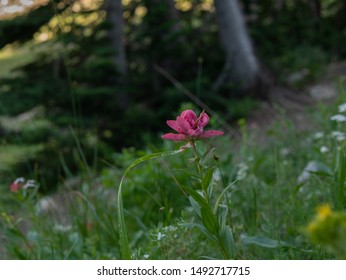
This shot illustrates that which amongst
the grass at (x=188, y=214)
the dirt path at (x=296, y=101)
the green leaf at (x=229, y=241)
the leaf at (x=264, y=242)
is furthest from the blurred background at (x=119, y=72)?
the green leaf at (x=229, y=241)

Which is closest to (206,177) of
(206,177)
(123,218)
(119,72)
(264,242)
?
(206,177)

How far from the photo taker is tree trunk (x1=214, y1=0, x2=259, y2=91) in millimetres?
6836

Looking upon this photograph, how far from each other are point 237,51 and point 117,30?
1651 millimetres

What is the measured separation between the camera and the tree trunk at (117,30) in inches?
253

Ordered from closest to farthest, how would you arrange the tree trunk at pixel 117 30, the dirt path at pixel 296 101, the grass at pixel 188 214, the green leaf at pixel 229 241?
the green leaf at pixel 229 241 < the grass at pixel 188 214 < the dirt path at pixel 296 101 < the tree trunk at pixel 117 30

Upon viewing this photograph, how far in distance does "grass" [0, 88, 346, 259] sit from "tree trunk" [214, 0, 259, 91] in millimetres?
3454

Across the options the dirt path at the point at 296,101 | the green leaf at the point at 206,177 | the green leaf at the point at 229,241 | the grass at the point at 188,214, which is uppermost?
the green leaf at the point at 206,177

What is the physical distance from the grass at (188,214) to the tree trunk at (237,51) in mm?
3454

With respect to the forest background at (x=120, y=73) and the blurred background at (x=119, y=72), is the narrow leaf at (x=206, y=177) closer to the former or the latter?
the forest background at (x=120, y=73)

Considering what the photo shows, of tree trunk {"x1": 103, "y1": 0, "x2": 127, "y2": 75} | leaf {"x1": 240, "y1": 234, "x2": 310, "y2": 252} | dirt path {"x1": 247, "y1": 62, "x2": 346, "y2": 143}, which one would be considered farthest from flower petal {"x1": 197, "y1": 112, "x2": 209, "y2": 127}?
tree trunk {"x1": 103, "y1": 0, "x2": 127, "y2": 75}

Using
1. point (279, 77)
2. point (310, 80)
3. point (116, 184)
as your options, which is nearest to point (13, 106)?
point (116, 184)

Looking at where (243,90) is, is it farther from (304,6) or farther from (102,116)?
(304,6)

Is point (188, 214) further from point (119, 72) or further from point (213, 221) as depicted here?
point (119, 72)
